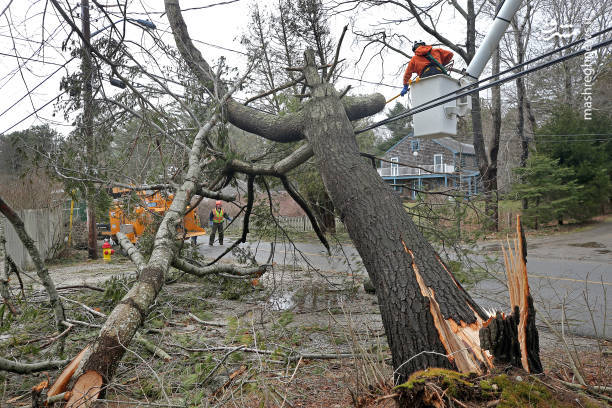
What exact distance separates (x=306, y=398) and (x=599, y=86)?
23.1m

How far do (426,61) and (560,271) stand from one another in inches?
218

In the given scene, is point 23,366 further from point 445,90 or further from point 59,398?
point 445,90

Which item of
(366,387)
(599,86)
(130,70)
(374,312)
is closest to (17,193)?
(130,70)

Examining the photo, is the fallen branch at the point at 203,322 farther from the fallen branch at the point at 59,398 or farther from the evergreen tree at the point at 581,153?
the evergreen tree at the point at 581,153

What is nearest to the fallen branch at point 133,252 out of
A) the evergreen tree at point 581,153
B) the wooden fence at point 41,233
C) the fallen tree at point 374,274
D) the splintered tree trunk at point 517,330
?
the fallen tree at point 374,274

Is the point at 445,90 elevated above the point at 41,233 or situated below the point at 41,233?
above

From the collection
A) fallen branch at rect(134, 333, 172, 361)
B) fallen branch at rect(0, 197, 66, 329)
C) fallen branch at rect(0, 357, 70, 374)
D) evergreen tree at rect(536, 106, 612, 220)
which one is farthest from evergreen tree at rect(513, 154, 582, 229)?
fallen branch at rect(0, 357, 70, 374)

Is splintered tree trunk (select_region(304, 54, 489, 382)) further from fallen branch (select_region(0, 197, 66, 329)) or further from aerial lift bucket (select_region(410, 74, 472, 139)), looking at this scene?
fallen branch (select_region(0, 197, 66, 329))

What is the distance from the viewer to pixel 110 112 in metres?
6.14

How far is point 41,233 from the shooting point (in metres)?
11.9

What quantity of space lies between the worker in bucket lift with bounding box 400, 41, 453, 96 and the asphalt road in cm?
214

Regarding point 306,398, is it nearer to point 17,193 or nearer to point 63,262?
point 63,262

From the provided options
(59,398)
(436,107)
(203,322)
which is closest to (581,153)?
Answer: (436,107)

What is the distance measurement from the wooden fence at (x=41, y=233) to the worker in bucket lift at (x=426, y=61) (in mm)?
10829
